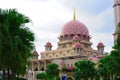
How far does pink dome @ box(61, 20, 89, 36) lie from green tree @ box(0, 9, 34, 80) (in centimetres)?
7647

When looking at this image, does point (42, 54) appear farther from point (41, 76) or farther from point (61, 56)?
point (41, 76)

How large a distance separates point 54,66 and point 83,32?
3903cm

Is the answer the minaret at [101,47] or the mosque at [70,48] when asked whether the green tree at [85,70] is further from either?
the minaret at [101,47]

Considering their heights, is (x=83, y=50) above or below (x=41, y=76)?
above

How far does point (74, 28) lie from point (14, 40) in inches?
3141

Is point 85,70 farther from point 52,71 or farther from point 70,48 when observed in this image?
point 70,48

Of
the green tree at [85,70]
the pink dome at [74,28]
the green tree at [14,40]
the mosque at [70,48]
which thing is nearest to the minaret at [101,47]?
the mosque at [70,48]

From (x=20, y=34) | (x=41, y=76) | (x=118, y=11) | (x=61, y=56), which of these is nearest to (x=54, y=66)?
(x=41, y=76)

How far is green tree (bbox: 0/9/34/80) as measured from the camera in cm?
1917

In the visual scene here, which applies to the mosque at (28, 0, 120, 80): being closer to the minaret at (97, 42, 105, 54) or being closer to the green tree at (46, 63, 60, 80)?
the minaret at (97, 42, 105, 54)

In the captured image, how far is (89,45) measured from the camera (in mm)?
100312

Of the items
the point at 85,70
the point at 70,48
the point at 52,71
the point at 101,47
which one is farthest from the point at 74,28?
A: the point at 85,70

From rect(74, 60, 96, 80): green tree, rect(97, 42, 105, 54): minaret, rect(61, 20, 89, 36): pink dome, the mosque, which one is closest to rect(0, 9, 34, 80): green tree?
rect(74, 60, 96, 80): green tree

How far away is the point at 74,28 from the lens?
98.9 meters
